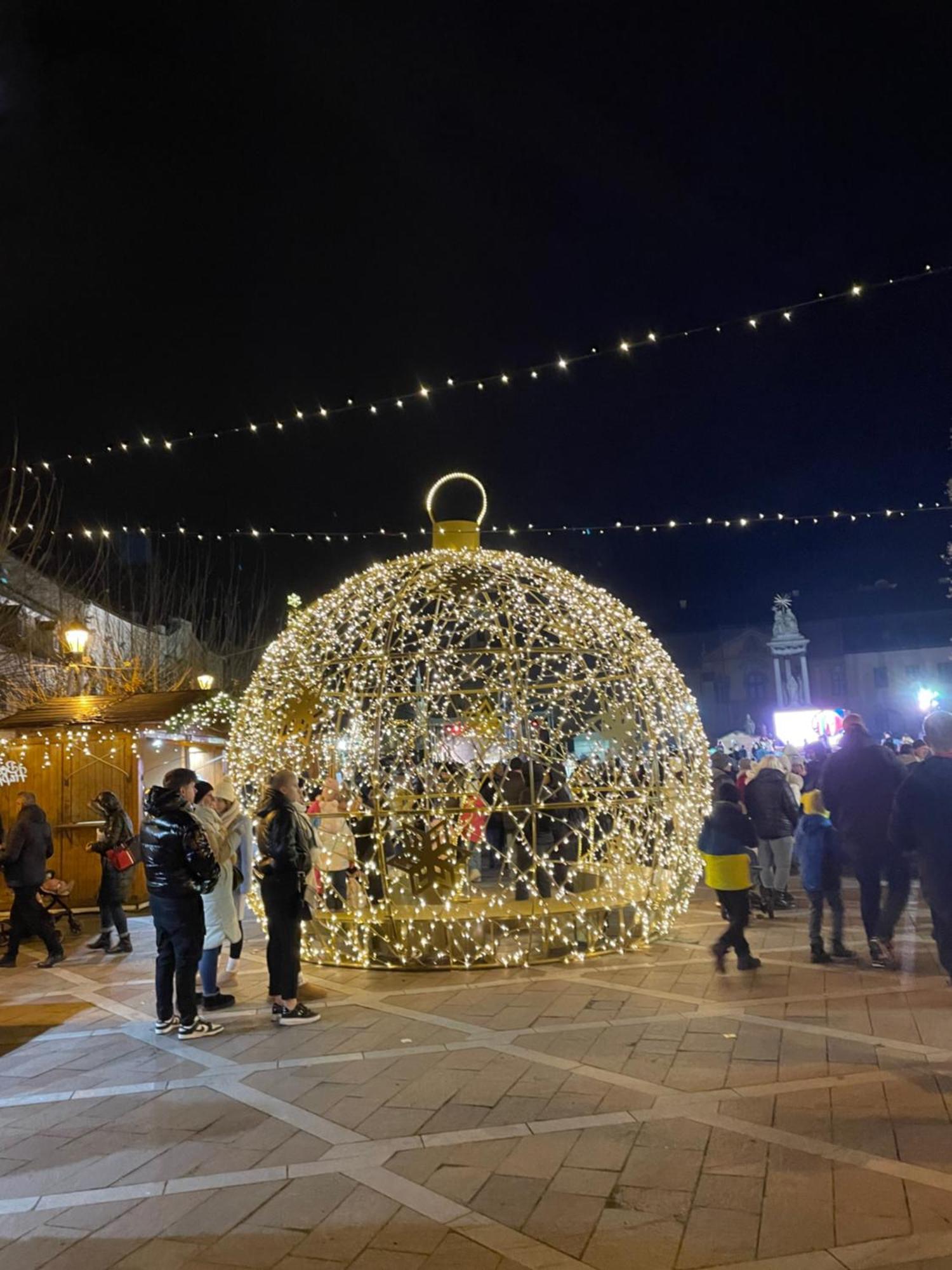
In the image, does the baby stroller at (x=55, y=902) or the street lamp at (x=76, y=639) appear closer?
the baby stroller at (x=55, y=902)

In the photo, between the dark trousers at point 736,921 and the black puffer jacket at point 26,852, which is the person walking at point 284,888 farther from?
the black puffer jacket at point 26,852

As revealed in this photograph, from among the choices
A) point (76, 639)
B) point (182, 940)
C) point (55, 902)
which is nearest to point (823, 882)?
point (182, 940)

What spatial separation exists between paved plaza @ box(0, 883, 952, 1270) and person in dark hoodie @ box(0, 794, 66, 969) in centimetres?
167

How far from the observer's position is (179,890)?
19.5ft

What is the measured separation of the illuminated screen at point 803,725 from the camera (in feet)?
89.0

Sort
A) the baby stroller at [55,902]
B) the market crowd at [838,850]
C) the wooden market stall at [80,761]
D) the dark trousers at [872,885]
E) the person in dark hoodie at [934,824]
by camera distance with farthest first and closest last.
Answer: the wooden market stall at [80,761]
the baby stroller at [55,902]
the market crowd at [838,850]
the dark trousers at [872,885]
the person in dark hoodie at [934,824]

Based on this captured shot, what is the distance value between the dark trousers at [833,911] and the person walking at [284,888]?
12.6 ft

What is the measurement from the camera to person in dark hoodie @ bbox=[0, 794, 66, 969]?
8.42 meters

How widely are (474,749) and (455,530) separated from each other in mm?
1974

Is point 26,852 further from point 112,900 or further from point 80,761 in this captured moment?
point 80,761

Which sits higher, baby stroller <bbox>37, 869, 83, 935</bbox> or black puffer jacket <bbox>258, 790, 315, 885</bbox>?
black puffer jacket <bbox>258, 790, 315, 885</bbox>

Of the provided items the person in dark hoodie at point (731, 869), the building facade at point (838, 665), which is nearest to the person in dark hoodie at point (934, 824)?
the person in dark hoodie at point (731, 869)

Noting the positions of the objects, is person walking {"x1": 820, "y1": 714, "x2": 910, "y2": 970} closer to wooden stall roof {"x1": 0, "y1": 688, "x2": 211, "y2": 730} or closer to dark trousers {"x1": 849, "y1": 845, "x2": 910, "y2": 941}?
dark trousers {"x1": 849, "y1": 845, "x2": 910, "y2": 941}

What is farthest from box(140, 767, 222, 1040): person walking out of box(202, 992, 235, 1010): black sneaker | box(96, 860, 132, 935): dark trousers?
box(96, 860, 132, 935): dark trousers
